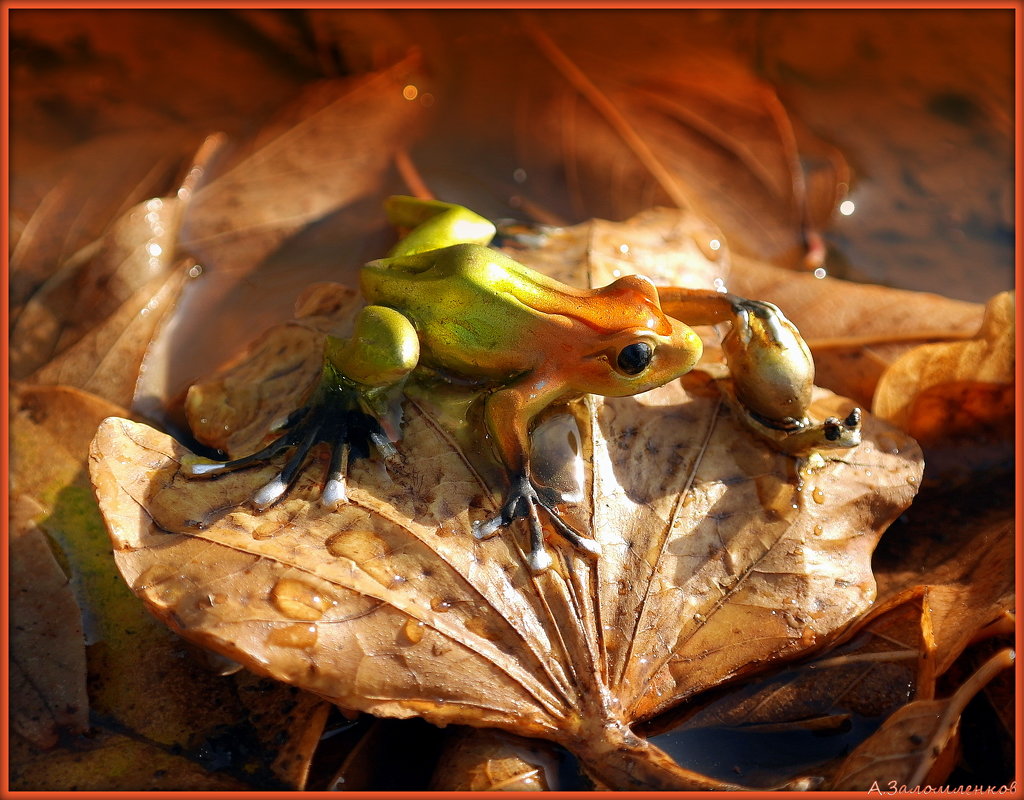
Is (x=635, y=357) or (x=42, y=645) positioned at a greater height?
(x=635, y=357)

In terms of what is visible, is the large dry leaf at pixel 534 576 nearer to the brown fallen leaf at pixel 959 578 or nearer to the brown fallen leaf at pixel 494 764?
the brown fallen leaf at pixel 494 764

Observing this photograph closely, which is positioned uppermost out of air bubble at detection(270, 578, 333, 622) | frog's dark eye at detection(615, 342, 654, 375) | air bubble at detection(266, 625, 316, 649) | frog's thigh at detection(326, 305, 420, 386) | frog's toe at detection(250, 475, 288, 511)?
frog's thigh at detection(326, 305, 420, 386)

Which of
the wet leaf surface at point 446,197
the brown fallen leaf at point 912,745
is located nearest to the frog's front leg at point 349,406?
the wet leaf surface at point 446,197

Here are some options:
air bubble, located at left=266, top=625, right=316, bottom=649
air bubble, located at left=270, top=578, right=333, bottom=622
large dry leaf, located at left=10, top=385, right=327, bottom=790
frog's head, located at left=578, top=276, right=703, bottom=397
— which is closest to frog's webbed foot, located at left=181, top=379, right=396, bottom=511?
air bubble, located at left=270, top=578, right=333, bottom=622

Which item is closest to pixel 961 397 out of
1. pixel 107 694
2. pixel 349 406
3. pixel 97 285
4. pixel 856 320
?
pixel 856 320

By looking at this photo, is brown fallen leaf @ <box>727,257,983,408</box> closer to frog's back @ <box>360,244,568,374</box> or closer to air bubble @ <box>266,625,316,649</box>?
frog's back @ <box>360,244,568,374</box>

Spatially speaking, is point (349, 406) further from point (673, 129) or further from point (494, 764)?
point (673, 129)
